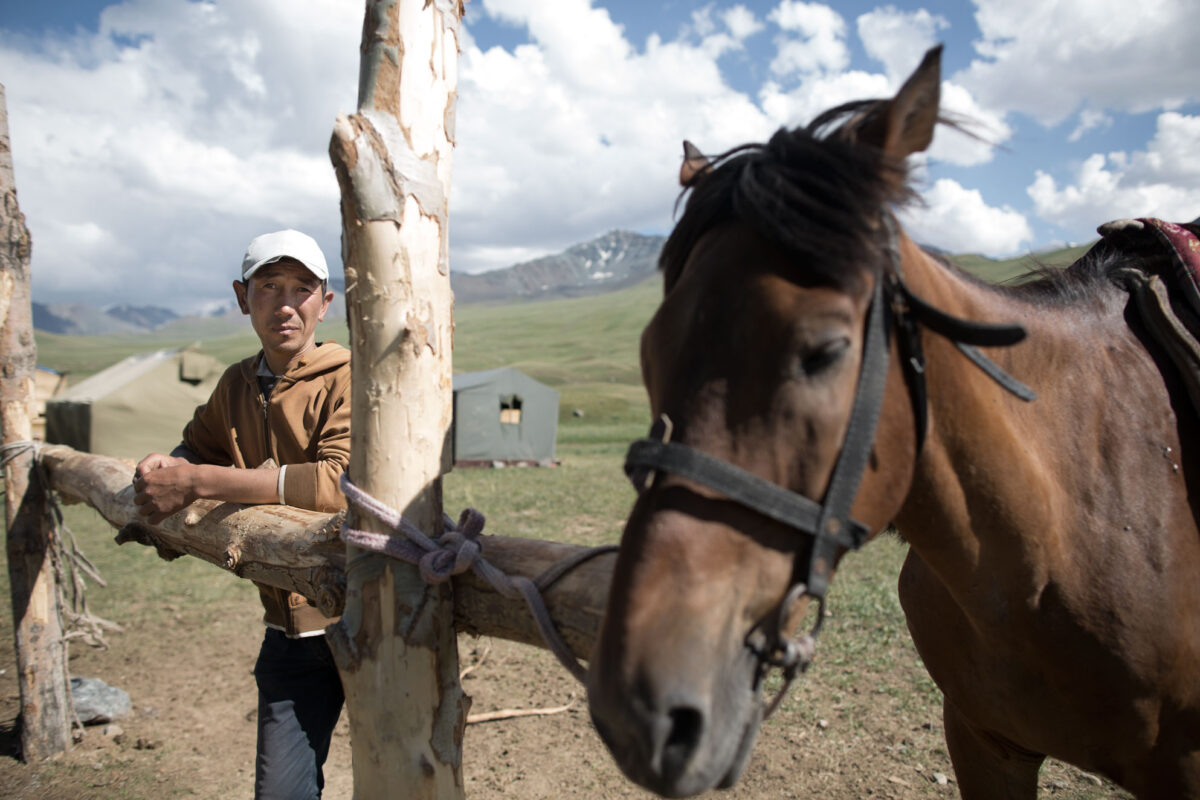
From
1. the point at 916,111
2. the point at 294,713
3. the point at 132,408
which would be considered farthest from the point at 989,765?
the point at 132,408

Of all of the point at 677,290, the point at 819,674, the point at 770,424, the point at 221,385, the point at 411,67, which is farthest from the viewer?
the point at 819,674

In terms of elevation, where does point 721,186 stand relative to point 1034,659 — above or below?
above

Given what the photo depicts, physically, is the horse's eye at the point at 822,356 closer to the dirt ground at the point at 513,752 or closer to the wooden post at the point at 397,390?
the wooden post at the point at 397,390

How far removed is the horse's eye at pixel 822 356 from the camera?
4.60 ft

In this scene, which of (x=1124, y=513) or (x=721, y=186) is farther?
(x=1124, y=513)

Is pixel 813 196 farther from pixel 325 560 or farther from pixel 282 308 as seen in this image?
pixel 282 308

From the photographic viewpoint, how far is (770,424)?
1369 millimetres

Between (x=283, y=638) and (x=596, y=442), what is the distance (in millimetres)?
27625

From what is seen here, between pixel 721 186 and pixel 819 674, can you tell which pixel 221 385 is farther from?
pixel 819 674

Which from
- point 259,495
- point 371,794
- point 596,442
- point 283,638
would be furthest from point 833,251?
point 596,442

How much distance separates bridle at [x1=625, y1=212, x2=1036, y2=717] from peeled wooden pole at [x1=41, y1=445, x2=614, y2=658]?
1.50 ft

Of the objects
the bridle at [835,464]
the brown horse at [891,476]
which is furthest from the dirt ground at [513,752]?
the bridle at [835,464]

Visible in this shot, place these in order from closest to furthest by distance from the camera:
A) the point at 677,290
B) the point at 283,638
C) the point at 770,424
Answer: the point at 770,424, the point at 677,290, the point at 283,638

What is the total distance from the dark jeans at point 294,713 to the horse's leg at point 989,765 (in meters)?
2.34
